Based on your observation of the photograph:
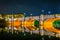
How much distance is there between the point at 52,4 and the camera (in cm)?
289

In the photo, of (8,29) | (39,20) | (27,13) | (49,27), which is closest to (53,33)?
(49,27)

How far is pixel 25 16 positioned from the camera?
2.99 meters

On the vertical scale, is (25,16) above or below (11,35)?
above

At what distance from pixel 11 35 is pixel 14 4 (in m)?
0.49

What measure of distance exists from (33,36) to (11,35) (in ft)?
1.17

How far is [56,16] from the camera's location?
2.85m

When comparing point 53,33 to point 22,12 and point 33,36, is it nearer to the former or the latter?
point 33,36

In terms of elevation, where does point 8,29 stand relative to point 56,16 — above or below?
below

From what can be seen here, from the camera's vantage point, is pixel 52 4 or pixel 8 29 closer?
pixel 52 4

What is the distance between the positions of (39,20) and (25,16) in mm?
227

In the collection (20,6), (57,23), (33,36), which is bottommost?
(33,36)

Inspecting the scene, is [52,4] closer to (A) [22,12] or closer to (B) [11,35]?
(A) [22,12]

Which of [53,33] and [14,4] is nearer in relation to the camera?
[53,33]

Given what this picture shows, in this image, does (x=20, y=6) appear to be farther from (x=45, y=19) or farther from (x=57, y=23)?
(x=57, y=23)
